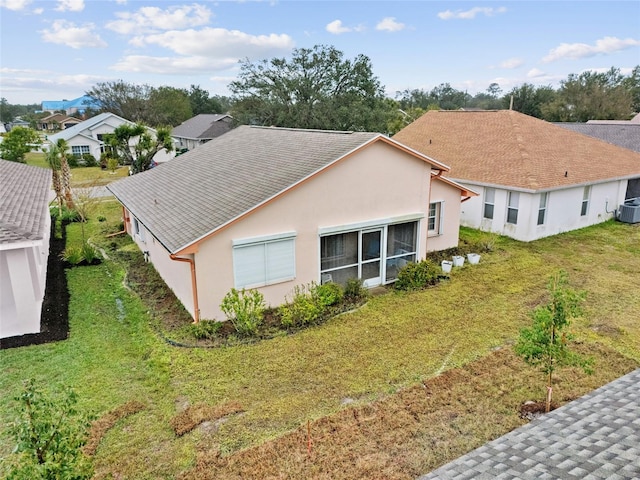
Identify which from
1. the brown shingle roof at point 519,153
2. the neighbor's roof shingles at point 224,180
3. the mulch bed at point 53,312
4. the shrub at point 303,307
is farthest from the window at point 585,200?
the mulch bed at point 53,312

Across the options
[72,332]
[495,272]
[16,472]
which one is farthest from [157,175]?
[16,472]

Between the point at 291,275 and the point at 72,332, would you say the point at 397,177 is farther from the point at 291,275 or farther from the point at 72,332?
the point at 72,332

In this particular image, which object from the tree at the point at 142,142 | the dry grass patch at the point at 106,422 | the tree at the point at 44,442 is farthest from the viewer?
the tree at the point at 142,142

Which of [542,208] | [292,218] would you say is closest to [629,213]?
[542,208]

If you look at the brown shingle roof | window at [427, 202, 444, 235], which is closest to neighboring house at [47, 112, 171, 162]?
the brown shingle roof

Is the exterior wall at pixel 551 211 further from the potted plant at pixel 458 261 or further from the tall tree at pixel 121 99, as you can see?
the tall tree at pixel 121 99
